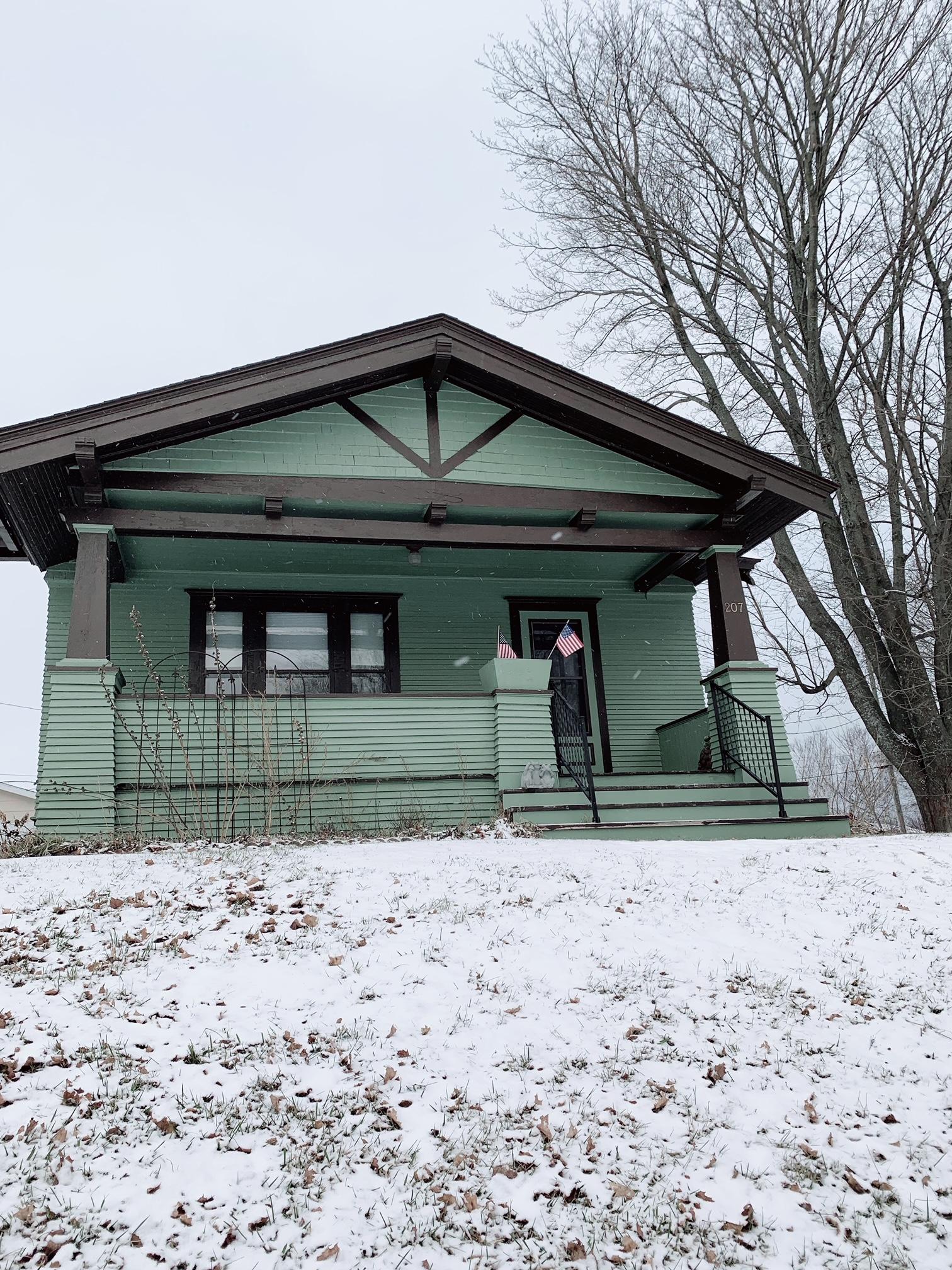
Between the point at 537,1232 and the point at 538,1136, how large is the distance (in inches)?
20.6

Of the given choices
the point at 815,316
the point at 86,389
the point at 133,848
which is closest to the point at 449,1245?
the point at 133,848

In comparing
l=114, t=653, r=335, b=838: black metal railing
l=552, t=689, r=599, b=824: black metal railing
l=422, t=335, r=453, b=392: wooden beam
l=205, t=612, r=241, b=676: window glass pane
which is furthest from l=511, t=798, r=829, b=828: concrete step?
l=422, t=335, r=453, b=392: wooden beam

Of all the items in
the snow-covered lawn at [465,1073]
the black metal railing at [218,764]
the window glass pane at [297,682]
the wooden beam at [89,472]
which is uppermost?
the wooden beam at [89,472]

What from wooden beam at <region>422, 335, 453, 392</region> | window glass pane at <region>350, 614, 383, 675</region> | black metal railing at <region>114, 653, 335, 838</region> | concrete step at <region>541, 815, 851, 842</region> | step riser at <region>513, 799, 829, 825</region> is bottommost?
concrete step at <region>541, 815, 851, 842</region>

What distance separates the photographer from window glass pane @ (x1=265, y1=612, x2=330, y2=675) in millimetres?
12148

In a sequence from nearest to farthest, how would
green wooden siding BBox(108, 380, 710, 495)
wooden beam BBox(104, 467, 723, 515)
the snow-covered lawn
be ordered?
1. the snow-covered lawn
2. wooden beam BBox(104, 467, 723, 515)
3. green wooden siding BBox(108, 380, 710, 495)

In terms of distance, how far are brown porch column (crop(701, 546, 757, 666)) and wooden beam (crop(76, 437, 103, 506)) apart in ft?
21.8

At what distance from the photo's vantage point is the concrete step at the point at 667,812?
976 cm

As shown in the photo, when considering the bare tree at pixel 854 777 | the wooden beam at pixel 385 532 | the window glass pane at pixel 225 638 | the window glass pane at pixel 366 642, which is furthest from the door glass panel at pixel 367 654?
the bare tree at pixel 854 777

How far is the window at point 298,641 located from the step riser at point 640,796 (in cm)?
300

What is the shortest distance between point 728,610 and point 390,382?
181 inches

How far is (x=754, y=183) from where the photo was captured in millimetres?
15727

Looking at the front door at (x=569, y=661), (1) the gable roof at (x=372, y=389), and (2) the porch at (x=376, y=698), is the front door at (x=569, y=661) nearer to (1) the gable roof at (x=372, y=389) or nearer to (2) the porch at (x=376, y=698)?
(2) the porch at (x=376, y=698)

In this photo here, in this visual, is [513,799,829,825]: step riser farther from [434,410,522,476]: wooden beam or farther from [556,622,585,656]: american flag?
[434,410,522,476]: wooden beam
